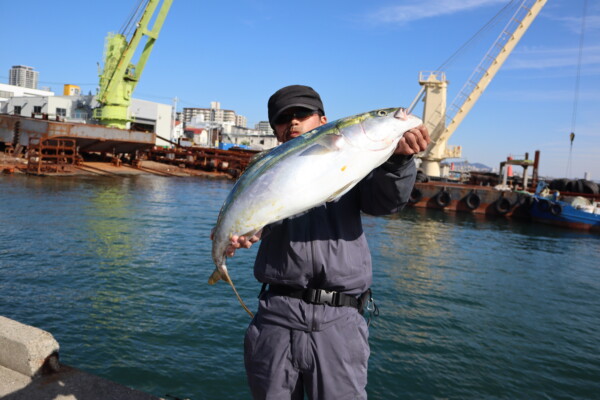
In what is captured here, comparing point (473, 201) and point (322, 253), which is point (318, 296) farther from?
point (473, 201)

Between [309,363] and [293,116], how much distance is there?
1698mm

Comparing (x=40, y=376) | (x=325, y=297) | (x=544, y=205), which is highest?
(x=544, y=205)

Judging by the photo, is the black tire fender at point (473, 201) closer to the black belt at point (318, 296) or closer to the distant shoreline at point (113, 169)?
the distant shoreline at point (113, 169)

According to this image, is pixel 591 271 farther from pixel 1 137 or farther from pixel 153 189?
pixel 1 137

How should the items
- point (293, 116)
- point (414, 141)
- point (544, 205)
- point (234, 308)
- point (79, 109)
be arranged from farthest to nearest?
point (79, 109) → point (544, 205) → point (234, 308) → point (293, 116) → point (414, 141)

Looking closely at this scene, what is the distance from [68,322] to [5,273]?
136 inches

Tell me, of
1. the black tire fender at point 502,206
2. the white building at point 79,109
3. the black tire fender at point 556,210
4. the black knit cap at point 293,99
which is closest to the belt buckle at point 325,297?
the black knit cap at point 293,99

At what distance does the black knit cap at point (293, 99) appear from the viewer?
9.61 ft

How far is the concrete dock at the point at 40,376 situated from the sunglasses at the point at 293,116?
302cm

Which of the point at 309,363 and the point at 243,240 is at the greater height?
the point at 243,240

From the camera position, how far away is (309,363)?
8.61ft

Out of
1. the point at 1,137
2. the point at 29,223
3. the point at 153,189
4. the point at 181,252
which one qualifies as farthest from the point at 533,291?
the point at 1,137

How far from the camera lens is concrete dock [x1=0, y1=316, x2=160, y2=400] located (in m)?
4.02

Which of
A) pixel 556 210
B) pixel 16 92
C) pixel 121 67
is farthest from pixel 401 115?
pixel 16 92
